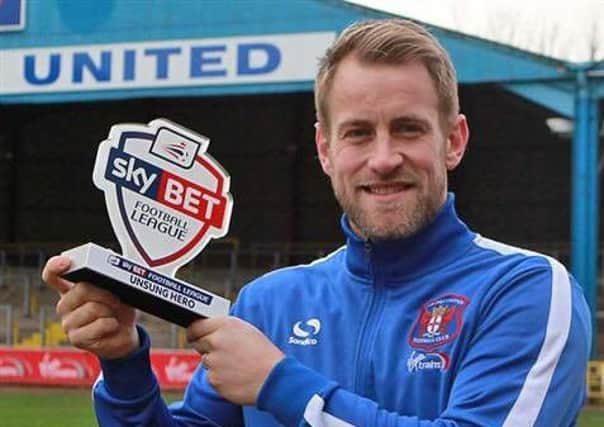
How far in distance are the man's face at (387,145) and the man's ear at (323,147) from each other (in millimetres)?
44

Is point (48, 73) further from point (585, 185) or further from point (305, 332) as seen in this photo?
point (305, 332)

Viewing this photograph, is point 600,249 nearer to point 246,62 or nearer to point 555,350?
point 246,62

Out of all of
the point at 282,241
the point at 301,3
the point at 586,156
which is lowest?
the point at 282,241

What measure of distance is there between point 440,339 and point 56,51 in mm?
17734

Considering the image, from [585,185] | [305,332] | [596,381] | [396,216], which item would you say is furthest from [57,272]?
[596,381]

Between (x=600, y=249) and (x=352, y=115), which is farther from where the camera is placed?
(x=600, y=249)

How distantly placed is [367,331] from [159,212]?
46cm

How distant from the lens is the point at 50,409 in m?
14.4

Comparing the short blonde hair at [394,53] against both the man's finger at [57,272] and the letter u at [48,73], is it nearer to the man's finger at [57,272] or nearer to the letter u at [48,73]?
the man's finger at [57,272]

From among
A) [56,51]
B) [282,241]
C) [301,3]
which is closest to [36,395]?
[56,51]

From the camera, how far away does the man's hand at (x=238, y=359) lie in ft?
6.50

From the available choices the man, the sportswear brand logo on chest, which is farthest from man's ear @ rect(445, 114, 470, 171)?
the sportswear brand logo on chest

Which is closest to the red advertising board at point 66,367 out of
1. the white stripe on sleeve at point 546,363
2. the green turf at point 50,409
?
the green turf at point 50,409

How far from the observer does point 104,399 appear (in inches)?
91.1
